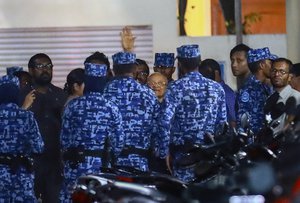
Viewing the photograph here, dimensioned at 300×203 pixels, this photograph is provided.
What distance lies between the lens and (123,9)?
1898cm

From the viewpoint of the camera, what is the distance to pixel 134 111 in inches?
465

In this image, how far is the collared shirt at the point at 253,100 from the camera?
12492mm

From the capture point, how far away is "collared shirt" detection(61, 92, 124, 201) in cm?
1109

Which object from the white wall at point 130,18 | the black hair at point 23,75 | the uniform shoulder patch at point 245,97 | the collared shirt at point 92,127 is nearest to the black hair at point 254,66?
the uniform shoulder patch at point 245,97

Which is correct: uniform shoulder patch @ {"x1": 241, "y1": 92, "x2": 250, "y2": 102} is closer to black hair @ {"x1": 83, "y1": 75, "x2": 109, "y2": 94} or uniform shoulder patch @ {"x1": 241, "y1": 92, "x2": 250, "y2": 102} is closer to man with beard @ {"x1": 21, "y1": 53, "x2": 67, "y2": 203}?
black hair @ {"x1": 83, "y1": 75, "x2": 109, "y2": 94}

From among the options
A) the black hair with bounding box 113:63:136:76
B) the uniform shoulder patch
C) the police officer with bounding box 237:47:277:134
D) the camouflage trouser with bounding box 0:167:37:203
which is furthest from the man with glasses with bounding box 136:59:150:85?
the camouflage trouser with bounding box 0:167:37:203

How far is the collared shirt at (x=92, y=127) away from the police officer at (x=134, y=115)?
55 cm

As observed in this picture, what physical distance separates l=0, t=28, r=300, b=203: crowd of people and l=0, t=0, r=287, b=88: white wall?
5.45 meters

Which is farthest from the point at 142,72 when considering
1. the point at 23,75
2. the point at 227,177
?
the point at 227,177

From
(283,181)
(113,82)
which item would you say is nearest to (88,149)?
(113,82)

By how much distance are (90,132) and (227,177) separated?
13.3 feet

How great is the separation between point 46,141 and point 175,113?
1.94 metres

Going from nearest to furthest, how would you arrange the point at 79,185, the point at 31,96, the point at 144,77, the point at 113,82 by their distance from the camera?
1. the point at 79,185
2. the point at 113,82
3. the point at 31,96
4. the point at 144,77

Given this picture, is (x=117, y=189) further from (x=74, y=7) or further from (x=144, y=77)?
(x=74, y=7)
